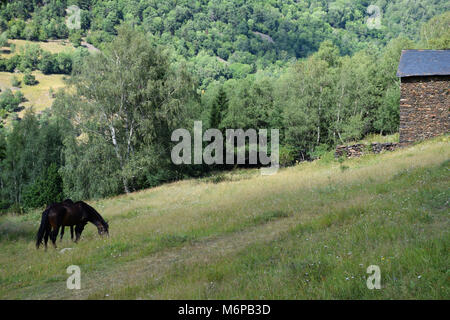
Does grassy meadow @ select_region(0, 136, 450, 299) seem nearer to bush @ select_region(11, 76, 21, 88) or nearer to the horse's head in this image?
the horse's head

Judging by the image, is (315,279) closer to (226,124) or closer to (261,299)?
(261,299)

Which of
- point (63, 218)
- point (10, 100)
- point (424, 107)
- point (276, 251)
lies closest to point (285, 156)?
point (424, 107)

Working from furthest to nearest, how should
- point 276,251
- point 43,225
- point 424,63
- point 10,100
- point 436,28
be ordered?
point 10,100 < point 436,28 < point 424,63 < point 43,225 < point 276,251

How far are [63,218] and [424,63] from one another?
31340mm

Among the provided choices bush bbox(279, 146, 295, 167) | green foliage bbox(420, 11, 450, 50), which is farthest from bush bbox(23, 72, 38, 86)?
green foliage bbox(420, 11, 450, 50)

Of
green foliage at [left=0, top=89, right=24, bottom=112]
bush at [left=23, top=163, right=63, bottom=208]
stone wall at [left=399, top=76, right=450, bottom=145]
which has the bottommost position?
bush at [left=23, top=163, right=63, bottom=208]

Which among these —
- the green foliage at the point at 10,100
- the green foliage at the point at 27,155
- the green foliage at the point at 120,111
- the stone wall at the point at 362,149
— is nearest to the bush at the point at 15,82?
the green foliage at the point at 10,100

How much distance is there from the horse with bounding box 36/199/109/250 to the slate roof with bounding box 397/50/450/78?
27549 millimetres

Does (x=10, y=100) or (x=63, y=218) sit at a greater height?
(x=63, y=218)

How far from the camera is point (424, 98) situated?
3033cm

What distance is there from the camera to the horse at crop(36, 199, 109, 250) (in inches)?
490

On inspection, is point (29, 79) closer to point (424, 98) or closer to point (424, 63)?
point (424, 63)

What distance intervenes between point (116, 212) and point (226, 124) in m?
37.0

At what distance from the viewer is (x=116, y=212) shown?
21609 millimetres
